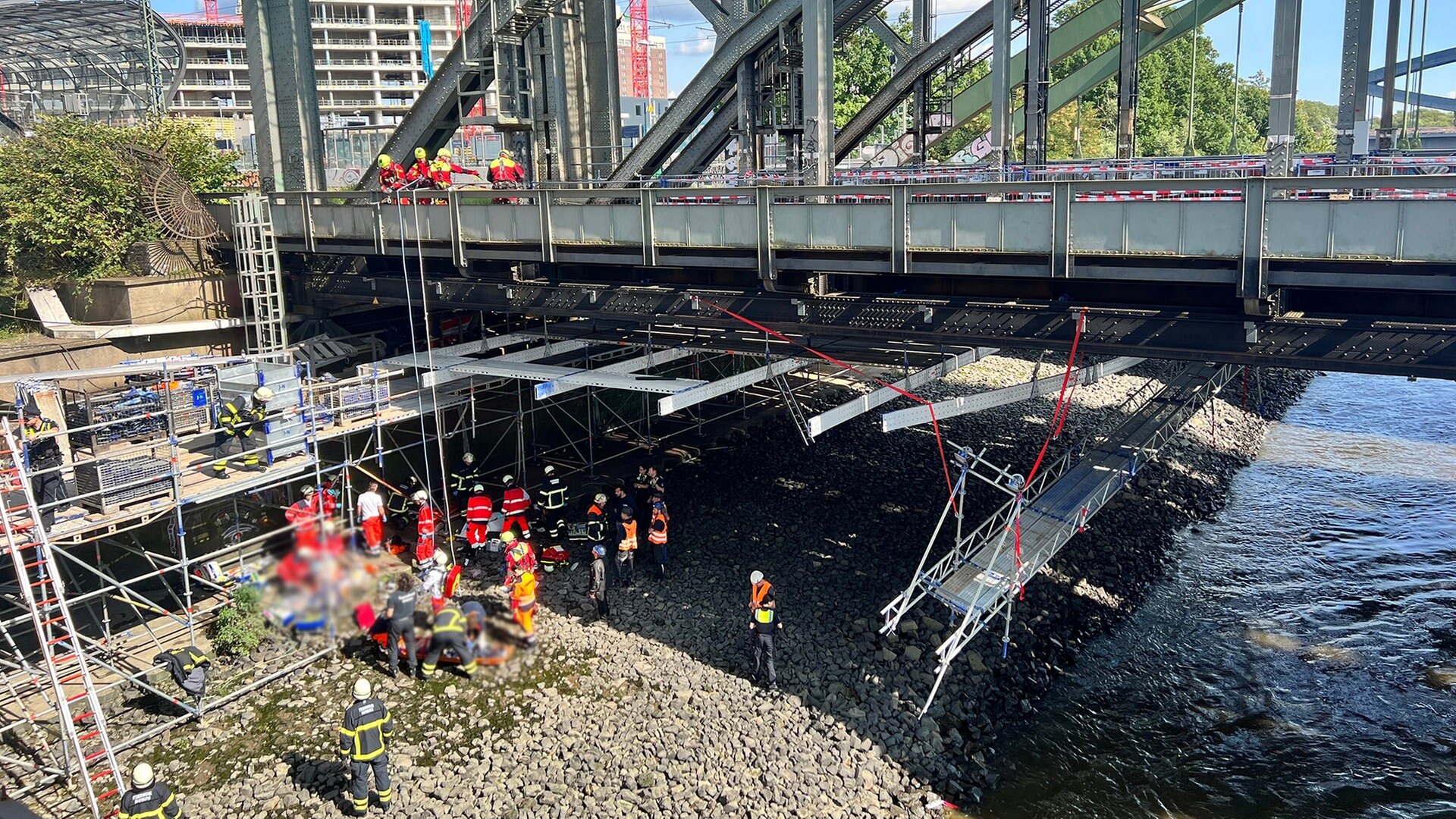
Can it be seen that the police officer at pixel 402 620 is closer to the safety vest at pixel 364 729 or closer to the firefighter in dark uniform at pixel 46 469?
the safety vest at pixel 364 729

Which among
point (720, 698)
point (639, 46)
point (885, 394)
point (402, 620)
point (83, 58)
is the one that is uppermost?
point (639, 46)

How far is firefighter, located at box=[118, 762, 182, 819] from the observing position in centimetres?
864

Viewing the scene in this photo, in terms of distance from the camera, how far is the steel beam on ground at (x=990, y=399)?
12773 millimetres

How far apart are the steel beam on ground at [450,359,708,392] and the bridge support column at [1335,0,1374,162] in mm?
10000

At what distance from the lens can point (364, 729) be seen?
30.8 feet

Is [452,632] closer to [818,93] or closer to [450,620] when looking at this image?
[450,620]

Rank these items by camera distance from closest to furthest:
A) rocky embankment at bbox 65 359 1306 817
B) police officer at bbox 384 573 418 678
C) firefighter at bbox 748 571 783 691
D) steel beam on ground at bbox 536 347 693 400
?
police officer at bbox 384 573 418 678, rocky embankment at bbox 65 359 1306 817, firefighter at bbox 748 571 783 691, steel beam on ground at bbox 536 347 693 400

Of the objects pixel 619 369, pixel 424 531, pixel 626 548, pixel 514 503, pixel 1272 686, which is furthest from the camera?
pixel 619 369

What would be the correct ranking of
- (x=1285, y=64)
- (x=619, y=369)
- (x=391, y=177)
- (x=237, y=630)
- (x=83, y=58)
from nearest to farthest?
(x=1285, y=64), (x=237, y=630), (x=619, y=369), (x=391, y=177), (x=83, y=58)

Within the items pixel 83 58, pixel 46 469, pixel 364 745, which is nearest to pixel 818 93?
pixel 364 745

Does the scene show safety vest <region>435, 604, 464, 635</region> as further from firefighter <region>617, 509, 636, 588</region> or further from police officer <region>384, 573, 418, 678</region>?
firefighter <region>617, 509, 636, 588</region>

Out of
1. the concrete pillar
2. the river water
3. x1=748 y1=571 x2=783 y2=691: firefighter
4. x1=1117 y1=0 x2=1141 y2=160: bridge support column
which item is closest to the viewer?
the river water

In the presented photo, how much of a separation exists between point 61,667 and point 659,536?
7.41 m

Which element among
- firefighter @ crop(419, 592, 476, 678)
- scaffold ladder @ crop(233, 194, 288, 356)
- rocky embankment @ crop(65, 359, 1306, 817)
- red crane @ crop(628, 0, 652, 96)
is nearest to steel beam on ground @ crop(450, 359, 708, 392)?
rocky embankment @ crop(65, 359, 1306, 817)
